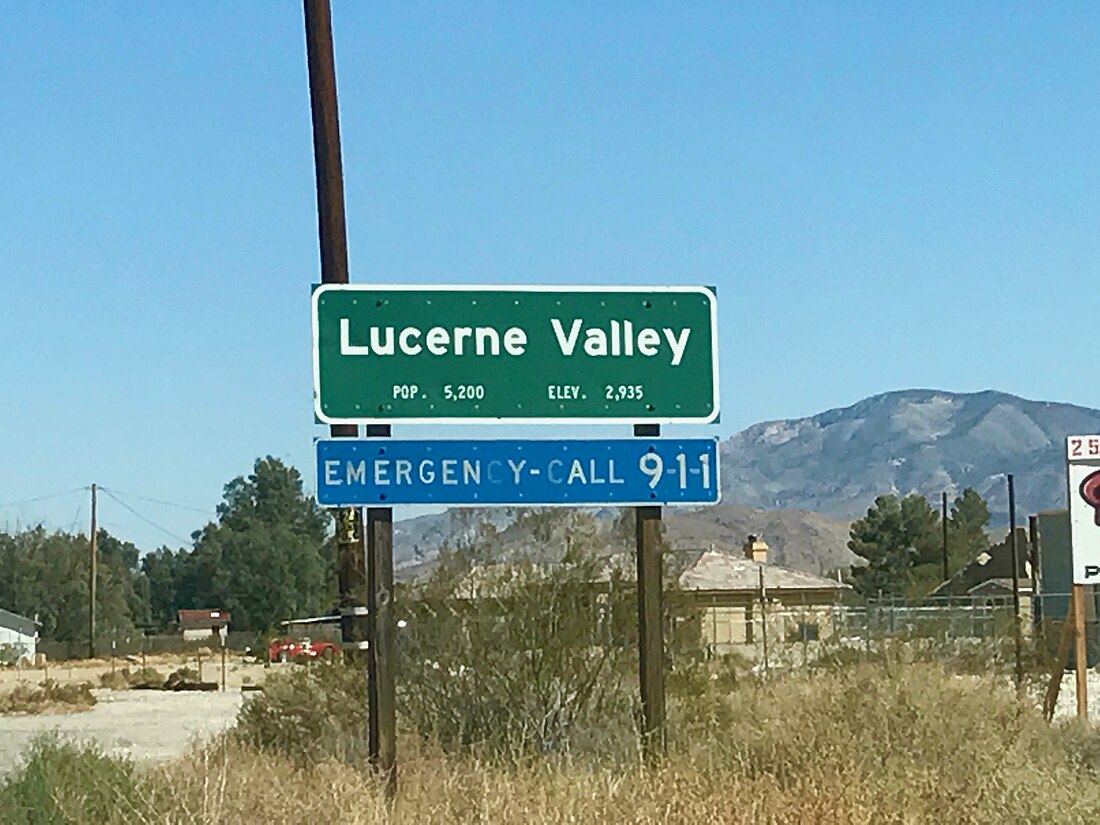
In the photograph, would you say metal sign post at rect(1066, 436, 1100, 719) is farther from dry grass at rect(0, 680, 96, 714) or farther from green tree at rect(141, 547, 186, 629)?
green tree at rect(141, 547, 186, 629)

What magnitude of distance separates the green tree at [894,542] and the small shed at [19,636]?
145 ft

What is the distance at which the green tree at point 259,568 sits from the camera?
113m

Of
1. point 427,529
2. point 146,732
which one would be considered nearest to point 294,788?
point 427,529

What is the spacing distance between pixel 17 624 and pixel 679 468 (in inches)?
3623

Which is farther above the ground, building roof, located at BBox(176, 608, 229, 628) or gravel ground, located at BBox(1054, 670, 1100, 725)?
gravel ground, located at BBox(1054, 670, 1100, 725)

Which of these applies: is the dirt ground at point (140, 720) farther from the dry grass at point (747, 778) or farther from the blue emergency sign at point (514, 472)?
the blue emergency sign at point (514, 472)

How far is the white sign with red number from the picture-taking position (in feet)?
55.9

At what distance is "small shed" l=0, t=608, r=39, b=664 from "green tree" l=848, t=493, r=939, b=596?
44109 mm

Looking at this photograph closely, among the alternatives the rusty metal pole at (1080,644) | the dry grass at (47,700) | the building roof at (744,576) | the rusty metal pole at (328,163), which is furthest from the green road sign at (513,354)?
the building roof at (744,576)

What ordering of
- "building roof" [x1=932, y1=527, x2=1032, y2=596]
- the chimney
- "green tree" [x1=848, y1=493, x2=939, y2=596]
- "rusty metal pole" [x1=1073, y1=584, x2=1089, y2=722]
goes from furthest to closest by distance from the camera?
"green tree" [x1=848, y1=493, x2=939, y2=596]
the chimney
"building roof" [x1=932, y1=527, x2=1032, y2=596]
"rusty metal pole" [x1=1073, y1=584, x2=1089, y2=722]

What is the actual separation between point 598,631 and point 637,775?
14.5 ft

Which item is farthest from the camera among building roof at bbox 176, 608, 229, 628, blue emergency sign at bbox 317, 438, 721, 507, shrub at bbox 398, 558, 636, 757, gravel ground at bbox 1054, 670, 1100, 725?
building roof at bbox 176, 608, 229, 628

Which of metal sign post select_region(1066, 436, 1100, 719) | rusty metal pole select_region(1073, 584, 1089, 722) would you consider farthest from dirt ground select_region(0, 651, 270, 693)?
metal sign post select_region(1066, 436, 1100, 719)

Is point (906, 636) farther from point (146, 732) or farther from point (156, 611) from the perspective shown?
point (156, 611)
